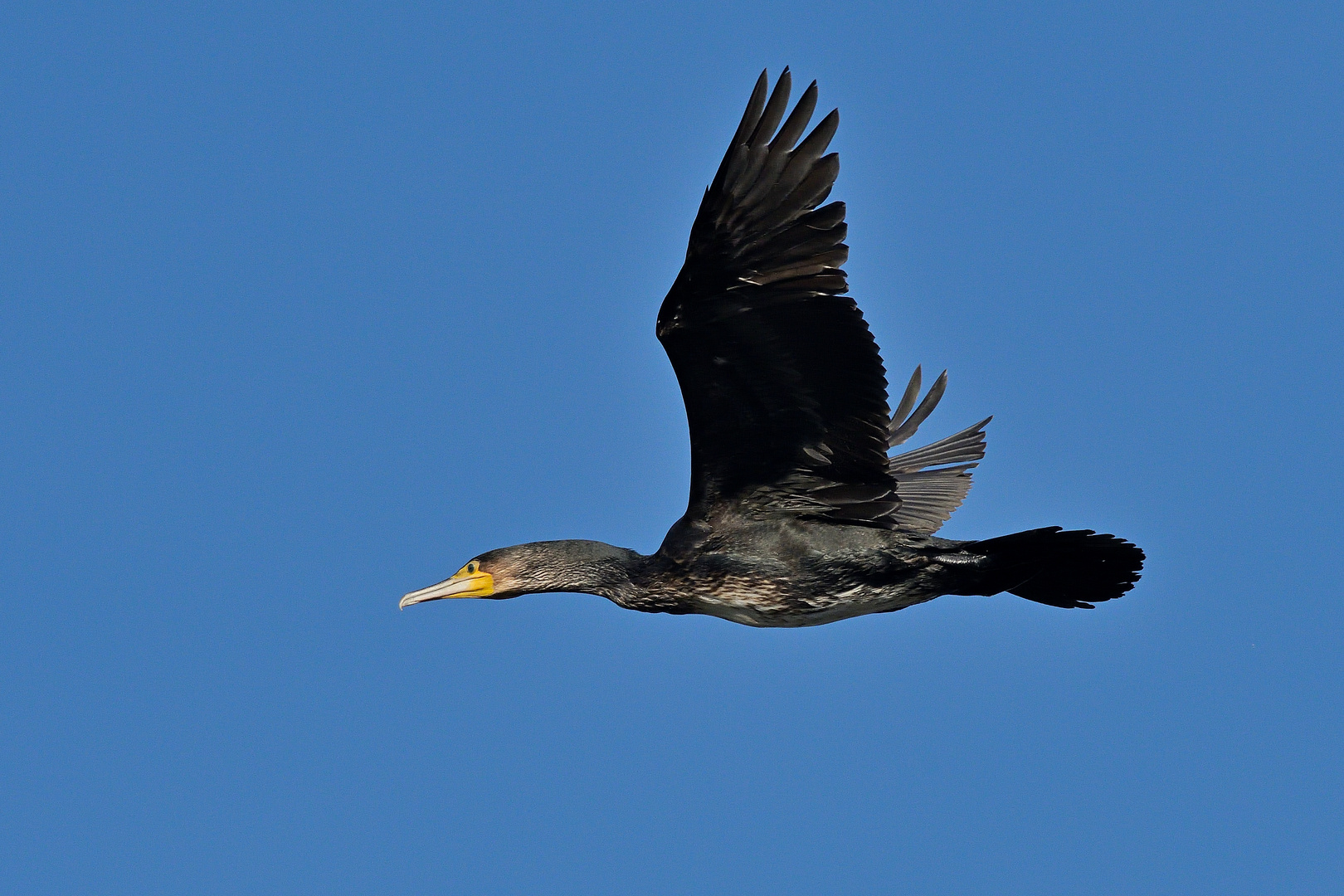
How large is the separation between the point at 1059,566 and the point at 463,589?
146 inches

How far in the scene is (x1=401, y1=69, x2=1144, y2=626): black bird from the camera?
818cm

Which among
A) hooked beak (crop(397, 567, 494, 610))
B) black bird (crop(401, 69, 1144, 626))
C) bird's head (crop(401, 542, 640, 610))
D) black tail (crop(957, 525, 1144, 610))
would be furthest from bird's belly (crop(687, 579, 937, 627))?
hooked beak (crop(397, 567, 494, 610))

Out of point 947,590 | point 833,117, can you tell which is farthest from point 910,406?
point 833,117

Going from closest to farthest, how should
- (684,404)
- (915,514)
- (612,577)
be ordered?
1. (684,404)
2. (612,577)
3. (915,514)

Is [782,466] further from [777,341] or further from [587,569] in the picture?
[587,569]

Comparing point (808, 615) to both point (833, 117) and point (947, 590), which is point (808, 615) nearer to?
point (947, 590)

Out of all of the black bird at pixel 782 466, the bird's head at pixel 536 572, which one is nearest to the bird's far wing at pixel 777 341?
the black bird at pixel 782 466

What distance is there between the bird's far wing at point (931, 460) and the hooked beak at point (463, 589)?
3008 millimetres

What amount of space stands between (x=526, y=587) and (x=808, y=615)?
71.3 inches

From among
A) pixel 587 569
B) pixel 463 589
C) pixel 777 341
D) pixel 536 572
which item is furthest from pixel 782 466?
pixel 463 589

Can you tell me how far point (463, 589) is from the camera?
10234 mm

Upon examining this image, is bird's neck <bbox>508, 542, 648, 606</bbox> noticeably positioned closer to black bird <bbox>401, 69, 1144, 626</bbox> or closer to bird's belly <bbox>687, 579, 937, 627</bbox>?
black bird <bbox>401, 69, 1144, 626</bbox>

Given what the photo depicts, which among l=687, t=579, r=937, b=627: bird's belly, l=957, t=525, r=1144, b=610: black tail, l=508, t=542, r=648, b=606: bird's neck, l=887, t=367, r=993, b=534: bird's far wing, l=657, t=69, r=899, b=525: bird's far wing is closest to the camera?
l=657, t=69, r=899, b=525: bird's far wing

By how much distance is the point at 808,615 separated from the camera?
9680 mm
